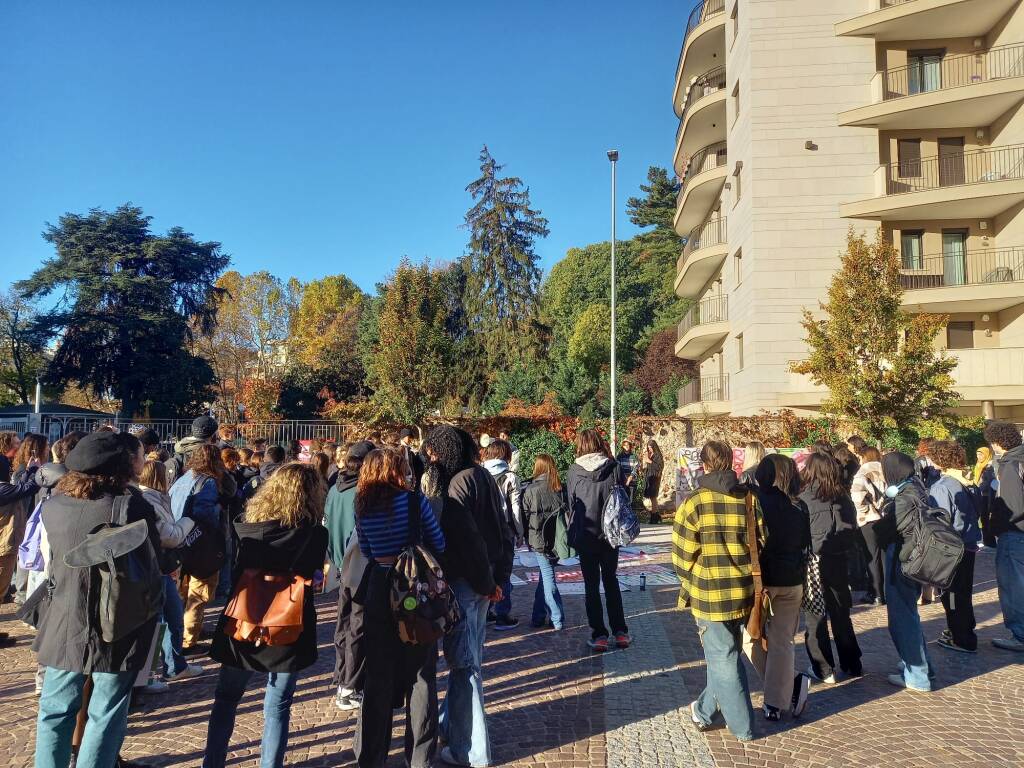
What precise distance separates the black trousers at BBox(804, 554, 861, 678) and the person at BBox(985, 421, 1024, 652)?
83.6 inches

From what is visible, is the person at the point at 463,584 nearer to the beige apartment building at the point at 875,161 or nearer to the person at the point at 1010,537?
the person at the point at 1010,537

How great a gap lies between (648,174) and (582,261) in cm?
857

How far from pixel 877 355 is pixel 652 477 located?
6.25 metres

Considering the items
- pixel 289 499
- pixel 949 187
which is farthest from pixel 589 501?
pixel 949 187

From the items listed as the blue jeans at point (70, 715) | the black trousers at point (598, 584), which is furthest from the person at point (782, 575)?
the blue jeans at point (70, 715)

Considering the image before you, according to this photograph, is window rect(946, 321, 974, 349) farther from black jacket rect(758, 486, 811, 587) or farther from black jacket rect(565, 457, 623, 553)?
black jacket rect(758, 486, 811, 587)

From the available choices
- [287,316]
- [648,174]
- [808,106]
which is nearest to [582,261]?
[648,174]

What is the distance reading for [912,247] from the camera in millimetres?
21344

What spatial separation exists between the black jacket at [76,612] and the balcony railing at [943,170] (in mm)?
22819

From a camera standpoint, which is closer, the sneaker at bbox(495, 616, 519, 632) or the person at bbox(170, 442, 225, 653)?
the person at bbox(170, 442, 225, 653)

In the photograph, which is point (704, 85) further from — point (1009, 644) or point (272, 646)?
point (272, 646)

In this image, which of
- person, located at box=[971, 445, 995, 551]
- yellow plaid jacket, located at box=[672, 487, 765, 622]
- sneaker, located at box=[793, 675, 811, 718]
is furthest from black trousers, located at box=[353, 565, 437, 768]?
person, located at box=[971, 445, 995, 551]

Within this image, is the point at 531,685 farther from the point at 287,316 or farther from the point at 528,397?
the point at 287,316

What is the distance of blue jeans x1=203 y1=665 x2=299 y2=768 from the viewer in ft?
11.8
